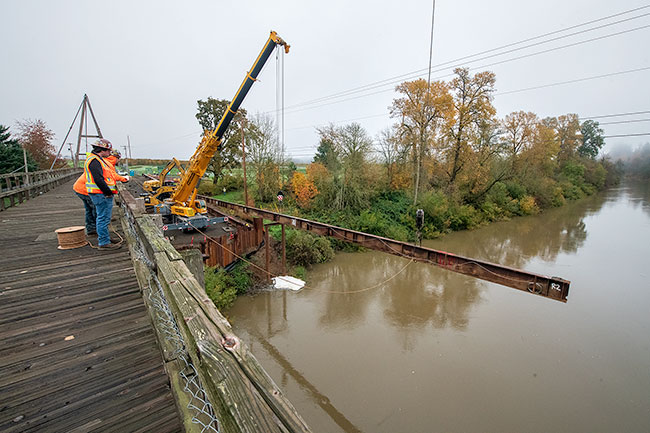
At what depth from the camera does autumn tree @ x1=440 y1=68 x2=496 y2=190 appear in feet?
69.2

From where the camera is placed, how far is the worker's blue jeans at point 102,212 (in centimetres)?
435

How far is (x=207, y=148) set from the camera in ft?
33.4

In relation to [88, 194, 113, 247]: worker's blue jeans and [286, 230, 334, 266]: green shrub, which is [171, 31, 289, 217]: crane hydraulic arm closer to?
[286, 230, 334, 266]: green shrub

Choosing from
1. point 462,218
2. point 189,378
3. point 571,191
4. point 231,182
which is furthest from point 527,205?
point 189,378

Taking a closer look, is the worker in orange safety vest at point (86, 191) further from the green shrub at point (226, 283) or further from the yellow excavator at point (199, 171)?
the yellow excavator at point (199, 171)

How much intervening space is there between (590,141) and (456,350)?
201ft

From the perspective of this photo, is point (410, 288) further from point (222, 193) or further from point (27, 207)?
point (222, 193)

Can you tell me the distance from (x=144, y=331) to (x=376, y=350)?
6489mm

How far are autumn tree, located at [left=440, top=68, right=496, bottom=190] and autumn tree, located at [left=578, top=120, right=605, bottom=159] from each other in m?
40.7

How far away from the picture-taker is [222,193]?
79.6 ft

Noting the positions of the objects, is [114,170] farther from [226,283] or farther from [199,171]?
[226,283]

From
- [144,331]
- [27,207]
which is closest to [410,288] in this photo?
[144,331]

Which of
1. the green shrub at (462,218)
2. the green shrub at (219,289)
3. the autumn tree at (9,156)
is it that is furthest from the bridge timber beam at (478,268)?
the autumn tree at (9,156)

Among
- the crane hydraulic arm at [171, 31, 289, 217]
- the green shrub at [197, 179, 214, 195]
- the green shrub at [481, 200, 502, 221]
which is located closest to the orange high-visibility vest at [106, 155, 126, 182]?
the crane hydraulic arm at [171, 31, 289, 217]
